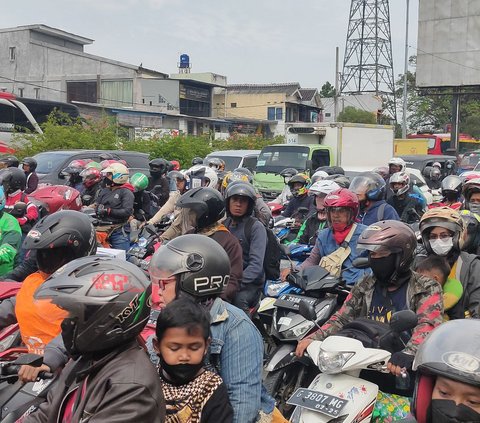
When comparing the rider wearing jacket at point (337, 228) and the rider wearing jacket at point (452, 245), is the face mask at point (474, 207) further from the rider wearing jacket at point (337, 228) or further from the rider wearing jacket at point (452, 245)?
the rider wearing jacket at point (452, 245)

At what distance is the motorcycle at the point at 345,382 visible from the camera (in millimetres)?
3846

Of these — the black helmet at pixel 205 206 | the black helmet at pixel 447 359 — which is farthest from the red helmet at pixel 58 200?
the black helmet at pixel 447 359

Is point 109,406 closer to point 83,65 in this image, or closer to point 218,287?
point 218,287

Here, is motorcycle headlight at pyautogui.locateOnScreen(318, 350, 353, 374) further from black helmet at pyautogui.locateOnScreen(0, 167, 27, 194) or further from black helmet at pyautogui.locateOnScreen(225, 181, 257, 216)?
black helmet at pyautogui.locateOnScreen(0, 167, 27, 194)

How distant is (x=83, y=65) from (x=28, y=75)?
4.13 metres

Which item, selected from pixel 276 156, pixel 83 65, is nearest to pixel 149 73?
pixel 83 65

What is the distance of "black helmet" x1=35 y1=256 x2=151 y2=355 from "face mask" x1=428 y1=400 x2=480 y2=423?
1.15 m

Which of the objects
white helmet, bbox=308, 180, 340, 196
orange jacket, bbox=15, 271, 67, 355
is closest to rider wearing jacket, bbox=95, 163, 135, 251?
white helmet, bbox=308, 180, 340, 196

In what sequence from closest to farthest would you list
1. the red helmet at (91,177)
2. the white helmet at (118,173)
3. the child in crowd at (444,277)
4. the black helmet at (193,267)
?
1. the black helmet at (193,267)
2. the child in crowd at (444,277)
3. the white helmet at (118,173)
4. the red helmet at (91,177)

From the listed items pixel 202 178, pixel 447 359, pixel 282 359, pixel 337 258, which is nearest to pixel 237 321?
pixel 447 359

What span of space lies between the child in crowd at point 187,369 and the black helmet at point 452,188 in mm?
7097

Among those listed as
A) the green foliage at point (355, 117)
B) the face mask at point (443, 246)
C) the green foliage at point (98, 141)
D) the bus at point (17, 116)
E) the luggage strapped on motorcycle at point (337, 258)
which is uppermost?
the green foliage at point (355, 117)

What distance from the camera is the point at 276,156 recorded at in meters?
18.6

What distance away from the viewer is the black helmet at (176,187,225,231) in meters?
5.57
